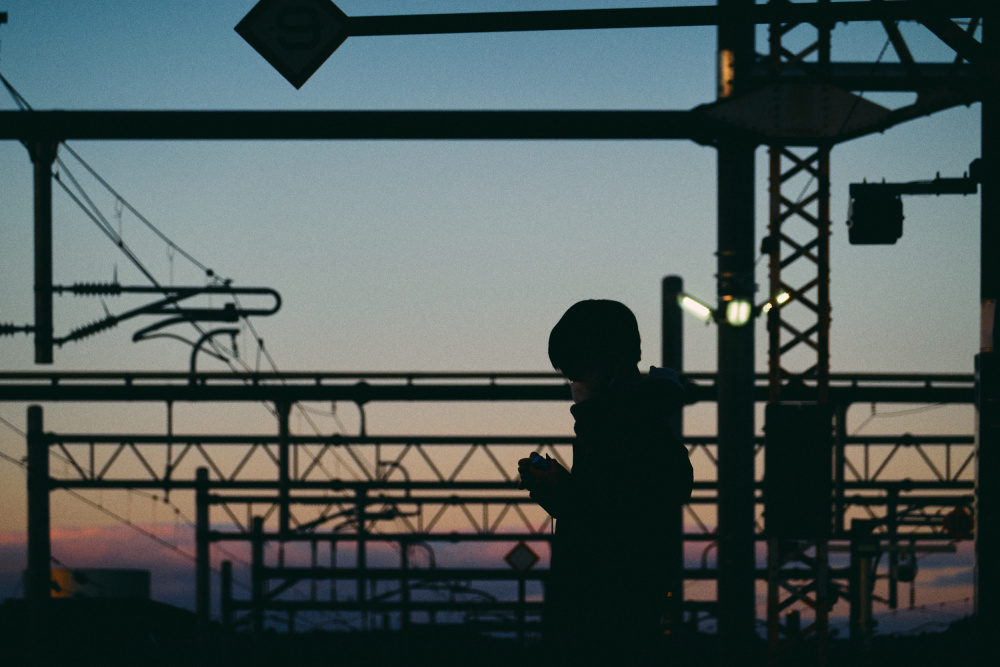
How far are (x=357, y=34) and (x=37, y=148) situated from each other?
18.0 feet

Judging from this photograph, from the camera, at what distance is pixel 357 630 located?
2569cm

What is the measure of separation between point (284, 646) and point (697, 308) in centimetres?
1783

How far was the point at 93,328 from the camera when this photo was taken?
427 inches

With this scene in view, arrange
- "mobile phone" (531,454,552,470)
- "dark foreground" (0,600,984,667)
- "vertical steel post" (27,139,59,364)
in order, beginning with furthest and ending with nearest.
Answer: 1. "dark foreground" (0,600,984,667)
2. "vertical steel post" (27,139,59,364)
3. "mobile phone" (531,454,552,470)

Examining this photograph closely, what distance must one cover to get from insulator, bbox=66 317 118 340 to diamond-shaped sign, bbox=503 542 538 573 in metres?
9.85

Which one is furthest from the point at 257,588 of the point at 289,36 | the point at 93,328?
the point at 289,36

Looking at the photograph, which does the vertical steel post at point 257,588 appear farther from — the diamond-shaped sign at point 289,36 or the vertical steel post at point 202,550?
the diamond-shaped sign at point 289,36

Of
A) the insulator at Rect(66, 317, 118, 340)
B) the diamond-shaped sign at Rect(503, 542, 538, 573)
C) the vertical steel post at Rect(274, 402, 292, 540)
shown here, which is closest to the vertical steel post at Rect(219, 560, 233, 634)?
the vertical steel post at Rect(274, 402, 292, 540)

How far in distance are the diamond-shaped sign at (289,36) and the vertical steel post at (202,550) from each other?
1244 centimetres

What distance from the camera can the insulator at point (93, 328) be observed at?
10.5m

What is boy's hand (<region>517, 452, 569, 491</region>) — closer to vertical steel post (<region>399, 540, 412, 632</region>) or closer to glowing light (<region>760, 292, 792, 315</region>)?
glowing light (<region>760, 292, 792, 315</region>)

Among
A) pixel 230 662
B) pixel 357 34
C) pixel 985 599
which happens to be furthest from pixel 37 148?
pixel 230 662

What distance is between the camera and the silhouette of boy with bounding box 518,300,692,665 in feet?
5.43

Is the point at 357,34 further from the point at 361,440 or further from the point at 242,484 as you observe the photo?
the point at 242,484
